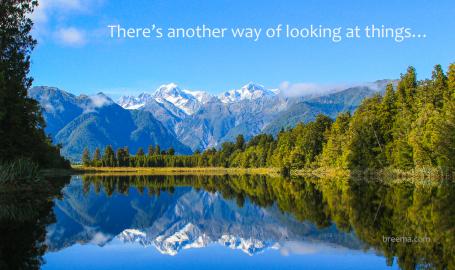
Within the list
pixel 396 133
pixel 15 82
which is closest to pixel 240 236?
pixel 15 82

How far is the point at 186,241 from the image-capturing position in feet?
76.4

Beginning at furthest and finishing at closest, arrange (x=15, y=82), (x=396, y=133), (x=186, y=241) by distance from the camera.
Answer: (x=396, y=133)
(x=15, y=82)
(x=186, y=241)

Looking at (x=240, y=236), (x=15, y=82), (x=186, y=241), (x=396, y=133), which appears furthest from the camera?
(x=396, y=133)

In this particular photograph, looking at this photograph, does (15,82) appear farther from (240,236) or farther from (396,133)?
(396,133)

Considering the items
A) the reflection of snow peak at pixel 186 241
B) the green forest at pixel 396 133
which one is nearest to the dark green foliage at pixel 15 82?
the reflection of snow peak at pixel 186 241

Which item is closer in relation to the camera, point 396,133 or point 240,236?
point 240,236

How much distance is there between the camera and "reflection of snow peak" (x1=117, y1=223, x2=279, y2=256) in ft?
68.8

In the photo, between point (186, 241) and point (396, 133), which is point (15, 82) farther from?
point (396, 133)

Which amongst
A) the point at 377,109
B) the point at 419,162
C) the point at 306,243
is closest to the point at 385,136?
the point at 377,109

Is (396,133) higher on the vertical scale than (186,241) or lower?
higher

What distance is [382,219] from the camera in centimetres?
2672

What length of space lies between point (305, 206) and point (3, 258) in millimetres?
23949

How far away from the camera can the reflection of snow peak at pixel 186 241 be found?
68.8 feet

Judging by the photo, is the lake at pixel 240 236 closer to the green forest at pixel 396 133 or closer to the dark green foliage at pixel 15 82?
the dark green foliage at pixel 15 82
